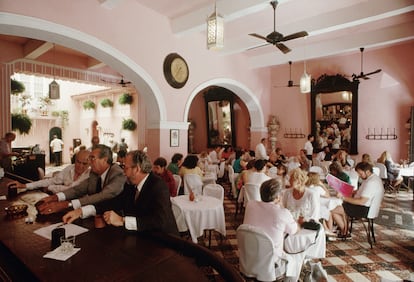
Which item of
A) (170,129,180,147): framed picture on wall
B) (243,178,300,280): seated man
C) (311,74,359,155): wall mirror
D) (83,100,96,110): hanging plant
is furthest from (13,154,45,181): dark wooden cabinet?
(311,74,359,155): wall mirror

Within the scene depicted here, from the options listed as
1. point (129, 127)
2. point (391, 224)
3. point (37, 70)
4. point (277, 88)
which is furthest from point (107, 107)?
point (391, 224)

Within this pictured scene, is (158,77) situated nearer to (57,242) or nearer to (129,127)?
(57,242)

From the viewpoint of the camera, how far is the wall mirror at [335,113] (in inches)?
358

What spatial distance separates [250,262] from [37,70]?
865 centimetres

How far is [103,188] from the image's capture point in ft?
8.68

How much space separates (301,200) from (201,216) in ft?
4.26

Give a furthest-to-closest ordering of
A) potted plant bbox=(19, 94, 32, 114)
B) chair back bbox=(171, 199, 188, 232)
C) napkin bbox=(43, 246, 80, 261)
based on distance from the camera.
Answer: potted plant bbox=(19, 94, 32, 114) → chair back bbox=(171, 199, 188, 232) → napkin bbox=(43, 246, 80, 261)

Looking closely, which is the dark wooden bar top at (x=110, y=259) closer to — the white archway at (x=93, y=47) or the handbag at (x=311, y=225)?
the handbag at (x=311, y=225)

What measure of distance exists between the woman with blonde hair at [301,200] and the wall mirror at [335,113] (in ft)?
22.2

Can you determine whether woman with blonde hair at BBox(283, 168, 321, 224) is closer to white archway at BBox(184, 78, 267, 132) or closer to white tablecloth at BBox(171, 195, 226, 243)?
white tablecloth at BBox(171, 195, 226, 243)

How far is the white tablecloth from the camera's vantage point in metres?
3.49

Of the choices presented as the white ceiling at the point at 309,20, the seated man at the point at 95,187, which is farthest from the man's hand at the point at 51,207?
the white ceiling at the point at 309,20

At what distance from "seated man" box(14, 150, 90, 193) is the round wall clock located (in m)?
3.34

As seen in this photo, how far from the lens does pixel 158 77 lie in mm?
6207
